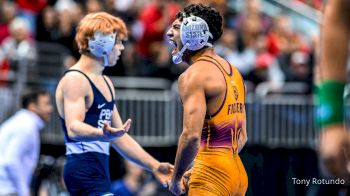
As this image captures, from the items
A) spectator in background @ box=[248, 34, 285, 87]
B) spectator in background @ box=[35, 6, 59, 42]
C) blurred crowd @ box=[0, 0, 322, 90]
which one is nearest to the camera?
blurred crowd @ box=[0, 0, 322, 90]

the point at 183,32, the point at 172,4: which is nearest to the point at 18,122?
the point at 183,32

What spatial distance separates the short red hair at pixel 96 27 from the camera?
7.97m

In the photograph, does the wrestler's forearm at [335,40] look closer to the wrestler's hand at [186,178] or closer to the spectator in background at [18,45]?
the wrestler's hand at [186,178]

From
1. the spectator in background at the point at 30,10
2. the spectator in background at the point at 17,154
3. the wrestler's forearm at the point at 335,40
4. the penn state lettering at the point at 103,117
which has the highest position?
the spectator in background at the point at 30,10

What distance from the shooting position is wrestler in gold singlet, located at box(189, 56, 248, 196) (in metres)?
6.45

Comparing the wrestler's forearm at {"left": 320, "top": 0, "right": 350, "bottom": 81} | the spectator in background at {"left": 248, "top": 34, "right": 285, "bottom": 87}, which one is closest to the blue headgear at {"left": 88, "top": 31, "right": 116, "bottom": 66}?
the wrestler's forearm at {"left": 320, "top": 0, "right": 350, "bottom": 81}

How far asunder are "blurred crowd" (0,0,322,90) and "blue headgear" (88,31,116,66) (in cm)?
633

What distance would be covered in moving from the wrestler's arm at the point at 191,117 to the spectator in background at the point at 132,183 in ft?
20.9

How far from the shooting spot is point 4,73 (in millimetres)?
14391

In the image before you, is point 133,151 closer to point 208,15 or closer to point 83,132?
point 83,132

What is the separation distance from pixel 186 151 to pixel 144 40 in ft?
30.8

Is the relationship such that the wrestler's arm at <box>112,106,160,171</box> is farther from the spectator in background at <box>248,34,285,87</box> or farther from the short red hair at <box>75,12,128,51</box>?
the spectator in background at <box>248,34,285,87</box>

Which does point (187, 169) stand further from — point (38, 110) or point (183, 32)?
point (38, 110)

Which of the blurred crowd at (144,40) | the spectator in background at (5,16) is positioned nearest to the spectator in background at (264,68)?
the blurred crowd at (144,40)
